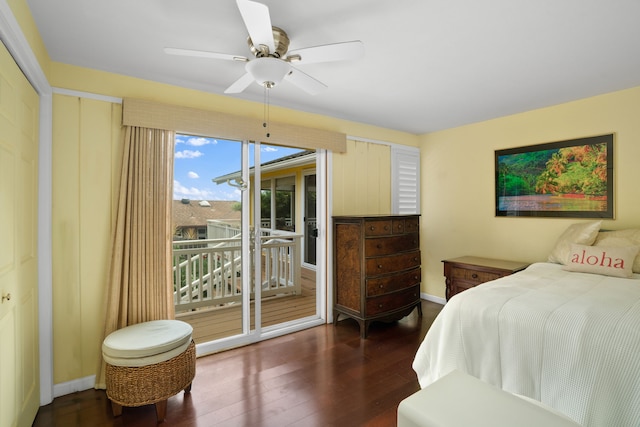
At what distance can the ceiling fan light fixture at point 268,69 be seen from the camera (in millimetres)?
1679

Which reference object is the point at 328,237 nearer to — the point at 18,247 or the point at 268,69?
the point at 268,69

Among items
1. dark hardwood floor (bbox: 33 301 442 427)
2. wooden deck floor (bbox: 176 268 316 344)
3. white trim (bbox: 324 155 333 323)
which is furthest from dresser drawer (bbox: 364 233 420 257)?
wooden deck floor (bbox: 176 268 316 344)

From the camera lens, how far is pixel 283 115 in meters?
3.26

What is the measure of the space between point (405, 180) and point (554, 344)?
3.09 m

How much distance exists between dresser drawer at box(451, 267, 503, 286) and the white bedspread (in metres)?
1.03

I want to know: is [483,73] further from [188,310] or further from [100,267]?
[188,310]

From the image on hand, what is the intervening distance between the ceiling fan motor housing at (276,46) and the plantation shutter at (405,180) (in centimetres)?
263

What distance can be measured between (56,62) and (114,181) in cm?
91

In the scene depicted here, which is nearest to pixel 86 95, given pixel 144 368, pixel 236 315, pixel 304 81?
pixel 304 81

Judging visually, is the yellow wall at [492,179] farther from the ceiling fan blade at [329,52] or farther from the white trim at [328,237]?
the ceiling fan blade at [329,52]

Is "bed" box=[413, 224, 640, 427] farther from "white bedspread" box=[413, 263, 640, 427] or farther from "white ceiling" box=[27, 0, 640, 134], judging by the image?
"white ceiling" box=[27, 0, 640, 134]

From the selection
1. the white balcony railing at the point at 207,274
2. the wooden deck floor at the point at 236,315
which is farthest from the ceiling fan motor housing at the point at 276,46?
the wooden deck floor at the point at 236,315

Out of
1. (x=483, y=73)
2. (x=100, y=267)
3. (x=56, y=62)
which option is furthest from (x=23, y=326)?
(x=483, y=73)

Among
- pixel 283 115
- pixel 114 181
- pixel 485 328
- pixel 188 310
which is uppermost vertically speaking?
pixel 283 115
